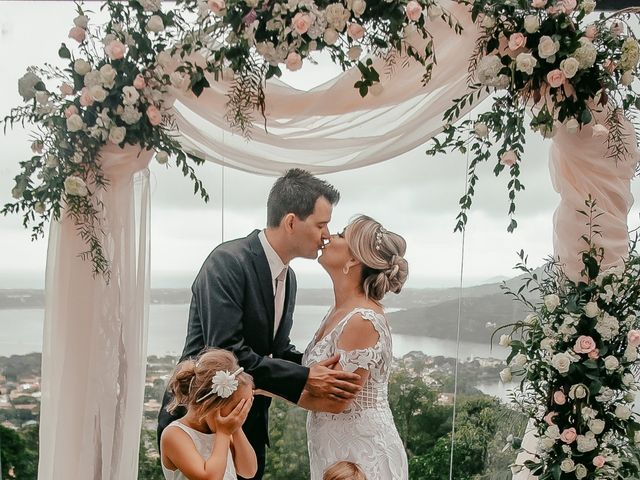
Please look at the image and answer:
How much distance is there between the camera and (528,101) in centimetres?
359

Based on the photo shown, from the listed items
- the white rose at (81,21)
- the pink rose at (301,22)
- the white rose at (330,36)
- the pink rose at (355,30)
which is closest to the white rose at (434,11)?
the pink rose at (355,30)

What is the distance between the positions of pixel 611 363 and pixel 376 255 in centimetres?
103

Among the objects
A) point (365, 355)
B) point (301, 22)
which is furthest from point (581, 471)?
point (301, 22)

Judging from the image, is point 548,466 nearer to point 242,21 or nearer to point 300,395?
point 300,395

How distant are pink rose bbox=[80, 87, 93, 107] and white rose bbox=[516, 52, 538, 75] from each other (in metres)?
1.68

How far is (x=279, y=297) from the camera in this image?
12.2 ft

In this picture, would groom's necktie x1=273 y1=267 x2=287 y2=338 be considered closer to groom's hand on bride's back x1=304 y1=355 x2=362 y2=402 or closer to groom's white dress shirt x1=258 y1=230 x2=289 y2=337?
groom's white dress shirt x1=258 y1=230 x2=289 y2=337

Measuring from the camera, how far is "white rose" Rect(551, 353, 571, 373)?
3.40 meters

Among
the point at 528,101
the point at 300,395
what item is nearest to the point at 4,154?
the point at 300,395

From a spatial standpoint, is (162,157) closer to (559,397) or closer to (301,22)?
(301,22)

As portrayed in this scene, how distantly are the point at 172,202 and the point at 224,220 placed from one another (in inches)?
10.3

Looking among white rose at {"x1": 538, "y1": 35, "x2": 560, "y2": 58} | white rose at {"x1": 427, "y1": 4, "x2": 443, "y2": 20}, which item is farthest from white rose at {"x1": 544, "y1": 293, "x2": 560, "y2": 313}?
white rose at {"x1": 427, "y1": 4, "x2": 443, "y2": 20}

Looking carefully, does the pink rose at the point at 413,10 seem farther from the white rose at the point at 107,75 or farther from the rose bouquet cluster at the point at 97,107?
the white rose at the point at 107,75

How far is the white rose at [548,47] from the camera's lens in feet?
10.9
